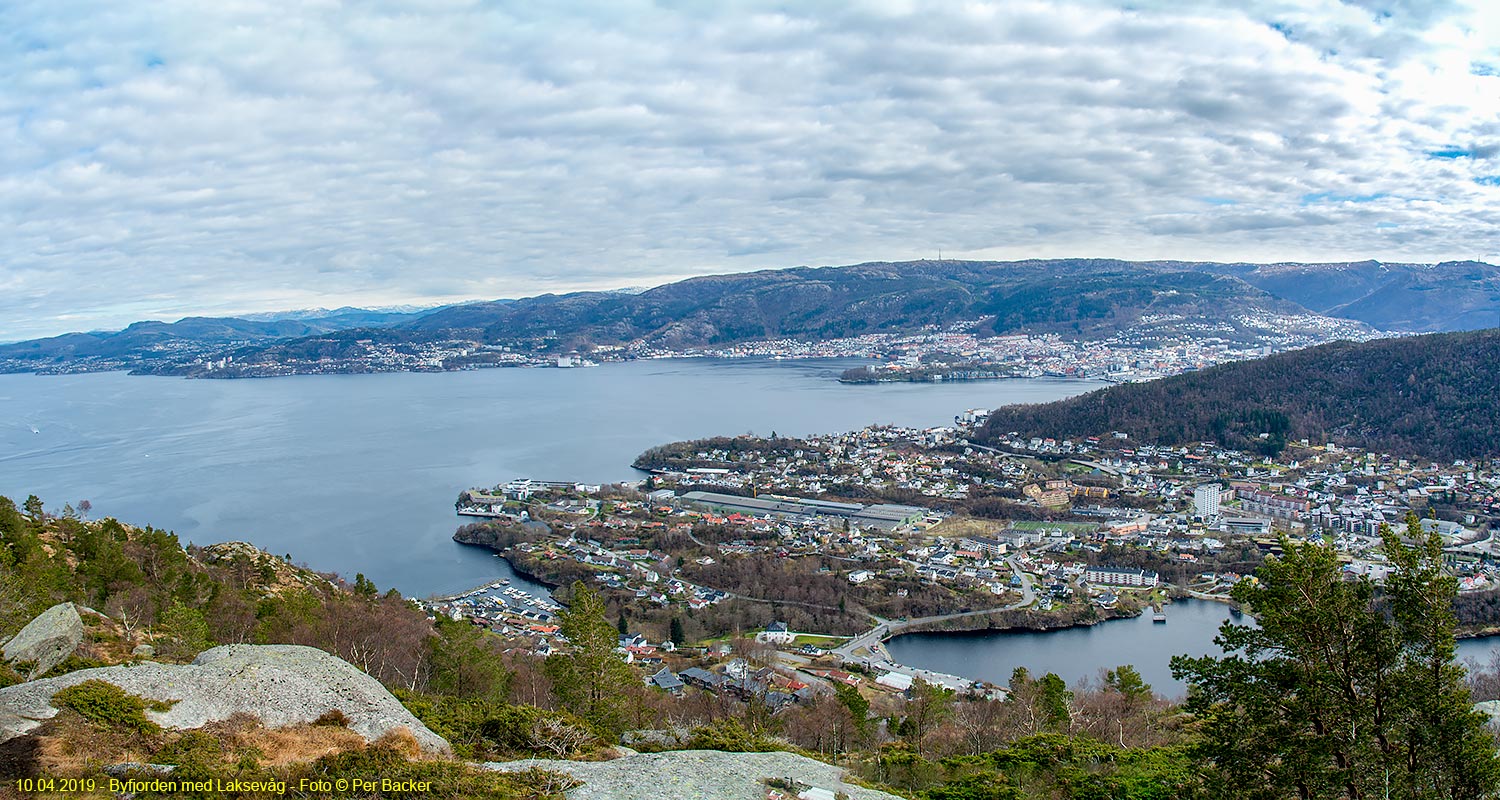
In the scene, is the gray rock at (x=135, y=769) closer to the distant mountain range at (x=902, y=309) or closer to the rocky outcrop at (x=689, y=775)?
the rocky outcrop at (x=689, y=775)

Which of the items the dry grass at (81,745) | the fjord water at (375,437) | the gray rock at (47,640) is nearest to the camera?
the dry grass at (81,745)

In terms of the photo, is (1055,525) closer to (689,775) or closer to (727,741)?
(727,741)

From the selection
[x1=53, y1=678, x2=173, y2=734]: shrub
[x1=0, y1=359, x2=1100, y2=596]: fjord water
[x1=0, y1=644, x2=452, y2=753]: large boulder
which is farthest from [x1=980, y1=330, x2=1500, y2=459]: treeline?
[x1=53, y1=678, x2=173, y2=734]: shrub

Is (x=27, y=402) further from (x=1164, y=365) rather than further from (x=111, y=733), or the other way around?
(x=1164, y=365)

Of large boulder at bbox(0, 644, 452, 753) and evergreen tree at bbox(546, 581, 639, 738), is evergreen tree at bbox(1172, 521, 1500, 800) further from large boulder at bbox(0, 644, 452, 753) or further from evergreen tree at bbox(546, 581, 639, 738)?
evergreen tree at bbox(546, 581, 639, 738)

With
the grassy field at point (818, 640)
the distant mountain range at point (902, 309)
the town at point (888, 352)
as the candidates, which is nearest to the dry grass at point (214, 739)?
the grassy field at point (818, 640)

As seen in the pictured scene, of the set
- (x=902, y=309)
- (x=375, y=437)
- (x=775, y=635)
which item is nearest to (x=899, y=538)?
(x=775, y=635)
